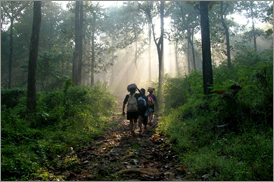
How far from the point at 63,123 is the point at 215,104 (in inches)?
231

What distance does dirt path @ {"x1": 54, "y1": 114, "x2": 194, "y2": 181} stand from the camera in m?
4.45

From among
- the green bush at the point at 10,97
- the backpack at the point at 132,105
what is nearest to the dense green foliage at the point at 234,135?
the backpack at the point at 132,105

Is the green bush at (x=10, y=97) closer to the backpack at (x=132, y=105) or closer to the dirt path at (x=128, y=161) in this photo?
the dirt path at (x=128, y=161)

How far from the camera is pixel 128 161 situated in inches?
213

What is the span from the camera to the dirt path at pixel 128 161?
4.45 m

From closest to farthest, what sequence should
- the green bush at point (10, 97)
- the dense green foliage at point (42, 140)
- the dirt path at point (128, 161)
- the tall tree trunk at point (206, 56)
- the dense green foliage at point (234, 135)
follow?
the dense green foliage at point (234, 135) → the dense green foliage at point (42, 140) → the dirt path at point (128, 161) → the tall tree trunk at point (206, 56) → the green bush at point (10, 97)

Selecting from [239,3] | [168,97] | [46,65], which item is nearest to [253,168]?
[168,97]

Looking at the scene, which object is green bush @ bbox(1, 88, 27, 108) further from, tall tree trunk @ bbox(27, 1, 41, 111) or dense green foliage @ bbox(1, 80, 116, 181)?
tall tree trunk @ bbox(27, 1, 41, 111)

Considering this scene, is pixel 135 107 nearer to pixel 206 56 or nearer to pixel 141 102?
pixel 141 102

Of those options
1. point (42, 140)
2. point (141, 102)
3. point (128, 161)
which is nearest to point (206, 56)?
point (141, 102)

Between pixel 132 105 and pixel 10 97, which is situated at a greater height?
pixel 10 97

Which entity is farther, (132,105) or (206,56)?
(206,56)

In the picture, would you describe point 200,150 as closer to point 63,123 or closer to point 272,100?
point 272,100

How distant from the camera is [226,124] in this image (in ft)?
19.3
